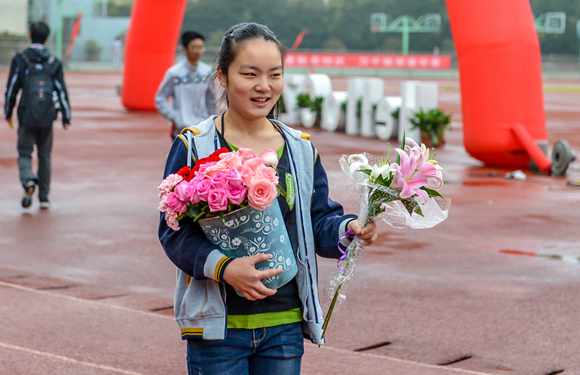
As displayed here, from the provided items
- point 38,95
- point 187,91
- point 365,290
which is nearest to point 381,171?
point 365,290

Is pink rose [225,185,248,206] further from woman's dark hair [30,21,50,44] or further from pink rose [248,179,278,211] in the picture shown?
woman's dark hair [30,21,50,44]

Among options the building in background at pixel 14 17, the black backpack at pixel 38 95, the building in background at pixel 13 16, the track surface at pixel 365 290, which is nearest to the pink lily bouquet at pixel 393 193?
the track surface at pixel 365 290

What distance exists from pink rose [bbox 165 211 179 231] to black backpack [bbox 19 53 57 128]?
21.6ft

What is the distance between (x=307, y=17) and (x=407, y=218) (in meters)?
82.8

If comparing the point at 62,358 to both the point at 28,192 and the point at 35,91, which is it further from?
the point at 35,91

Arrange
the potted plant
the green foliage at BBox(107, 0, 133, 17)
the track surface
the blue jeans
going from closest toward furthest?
the blue jeans < the track surface < the potted plant < the green foliage at BBox(107, 0, 133, 17)

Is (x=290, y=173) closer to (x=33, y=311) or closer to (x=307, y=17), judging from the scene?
(x=33, y=311)

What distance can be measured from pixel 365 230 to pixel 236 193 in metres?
0.48

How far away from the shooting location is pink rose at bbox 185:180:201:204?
2.29 m

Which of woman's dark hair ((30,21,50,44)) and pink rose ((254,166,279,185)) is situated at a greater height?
woman's dark hair ((30,21,50,44))

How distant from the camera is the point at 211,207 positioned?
2264 mm

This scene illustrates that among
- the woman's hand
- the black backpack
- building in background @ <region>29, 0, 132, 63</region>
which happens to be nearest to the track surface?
the black backpack

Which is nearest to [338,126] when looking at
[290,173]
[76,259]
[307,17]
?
[76,259]

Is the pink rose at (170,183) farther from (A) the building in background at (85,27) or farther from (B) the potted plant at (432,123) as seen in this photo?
(A) the building in background at (85,27)
